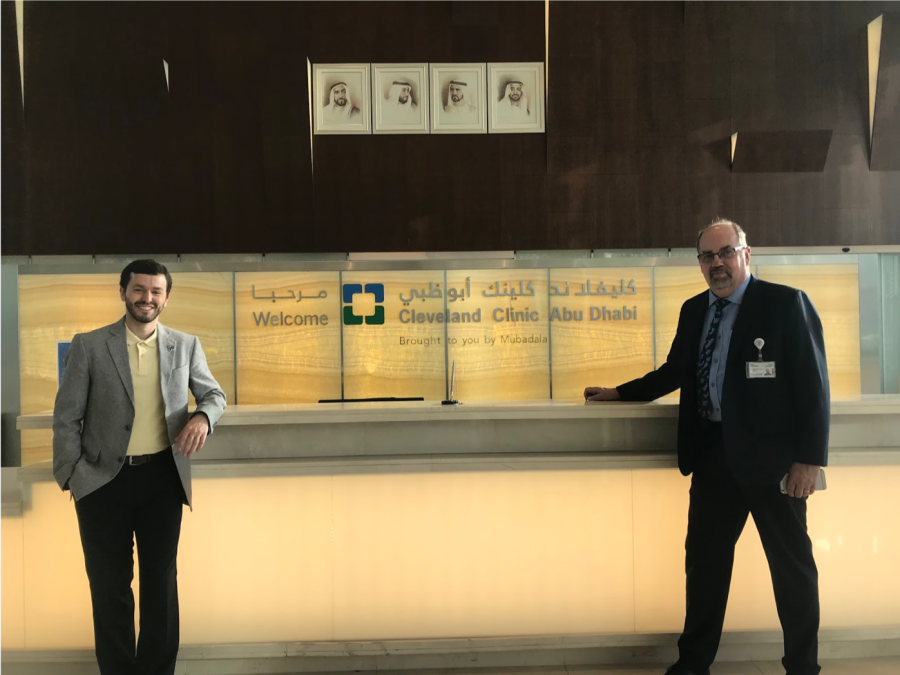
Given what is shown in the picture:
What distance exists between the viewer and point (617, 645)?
2.92 metres

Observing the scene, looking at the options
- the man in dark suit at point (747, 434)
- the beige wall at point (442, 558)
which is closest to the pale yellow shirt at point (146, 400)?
the beige wall at point (442, 558)

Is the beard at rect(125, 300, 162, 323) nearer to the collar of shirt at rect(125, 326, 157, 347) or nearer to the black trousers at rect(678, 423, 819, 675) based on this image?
the collar of shirt at rect(125, 326, 157, 347)

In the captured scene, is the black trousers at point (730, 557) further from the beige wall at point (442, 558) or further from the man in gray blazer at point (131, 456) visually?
the man in gray blazer at point (131, 456)

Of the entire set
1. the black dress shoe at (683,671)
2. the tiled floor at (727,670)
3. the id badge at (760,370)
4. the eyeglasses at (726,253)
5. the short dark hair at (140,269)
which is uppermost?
the eyeglasses at (726,253)

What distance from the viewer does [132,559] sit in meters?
2.39

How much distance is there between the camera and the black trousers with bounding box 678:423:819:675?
2.43 metres

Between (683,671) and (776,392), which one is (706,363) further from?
(683,671)

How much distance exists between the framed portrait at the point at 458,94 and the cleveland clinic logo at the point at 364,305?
1929 millimetres

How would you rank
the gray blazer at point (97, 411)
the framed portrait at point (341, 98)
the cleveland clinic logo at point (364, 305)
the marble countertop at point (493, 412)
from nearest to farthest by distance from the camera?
the gray blazer at point (97, 411) < the marble countertop at point (493, 412) < the framed portrait at point (341, 98) < the cleveland clinic logo at point (364, 305)

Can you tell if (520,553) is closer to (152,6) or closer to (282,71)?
(282,71)

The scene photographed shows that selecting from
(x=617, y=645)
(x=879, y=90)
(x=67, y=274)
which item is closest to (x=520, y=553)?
(x=617, y=645)

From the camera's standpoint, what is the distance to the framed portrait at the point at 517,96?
19.9 feet

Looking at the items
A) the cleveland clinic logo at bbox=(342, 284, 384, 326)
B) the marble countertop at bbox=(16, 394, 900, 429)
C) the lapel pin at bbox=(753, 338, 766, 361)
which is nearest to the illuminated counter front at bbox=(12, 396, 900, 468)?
the marble countertop at bbox=(16, 394, 900, 429)

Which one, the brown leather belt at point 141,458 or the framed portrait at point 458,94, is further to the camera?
the framed portrait at point 458,94
